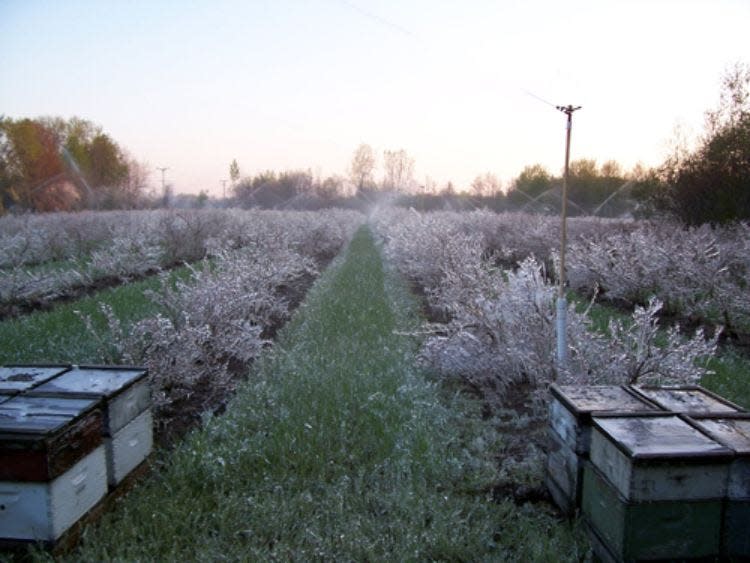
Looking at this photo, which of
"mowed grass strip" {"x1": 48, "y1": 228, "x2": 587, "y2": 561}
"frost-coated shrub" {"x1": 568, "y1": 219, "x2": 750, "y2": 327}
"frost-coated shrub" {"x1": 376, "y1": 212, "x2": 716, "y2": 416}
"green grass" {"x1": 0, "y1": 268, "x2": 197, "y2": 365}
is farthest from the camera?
"frost-coated shrub" {"x1": 568, "y1": 219, "x2": 750, "y2": 327}

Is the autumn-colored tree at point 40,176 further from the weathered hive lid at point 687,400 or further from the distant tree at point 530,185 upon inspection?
the weathered hive lid at point 687,400

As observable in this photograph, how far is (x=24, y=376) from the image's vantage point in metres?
3.69

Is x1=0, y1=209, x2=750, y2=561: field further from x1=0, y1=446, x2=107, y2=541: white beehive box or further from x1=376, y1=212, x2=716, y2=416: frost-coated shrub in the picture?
x1=0, y1=446, x2=107, y2=541: white beehive box

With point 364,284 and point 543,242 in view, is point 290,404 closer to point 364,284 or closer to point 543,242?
point 364,284

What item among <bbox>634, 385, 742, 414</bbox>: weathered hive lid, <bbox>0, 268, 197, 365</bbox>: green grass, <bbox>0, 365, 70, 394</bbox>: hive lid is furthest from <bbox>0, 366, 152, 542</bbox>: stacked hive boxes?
<bbox>634, 385, 742, 414</bbox>: weathered hive lid

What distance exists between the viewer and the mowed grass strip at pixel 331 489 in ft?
10.2

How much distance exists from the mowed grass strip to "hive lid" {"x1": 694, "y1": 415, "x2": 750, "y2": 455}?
34.7 inches

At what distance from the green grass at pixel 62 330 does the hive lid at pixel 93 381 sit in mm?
1941

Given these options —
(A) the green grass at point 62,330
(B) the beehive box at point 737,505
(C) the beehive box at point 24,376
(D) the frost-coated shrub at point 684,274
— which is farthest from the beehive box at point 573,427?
(D) the frost-coated shrub at point 684,274

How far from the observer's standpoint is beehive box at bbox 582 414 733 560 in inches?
105

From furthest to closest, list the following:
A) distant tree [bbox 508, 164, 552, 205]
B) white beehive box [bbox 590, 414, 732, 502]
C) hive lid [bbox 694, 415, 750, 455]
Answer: distant tree [bbox 508, 164, 552, 205] < hive lid [bbox 694, 415, 750, 455] < white beehive box [bbox 590, 414, 732, 502]

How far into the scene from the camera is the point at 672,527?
2727 millimetres

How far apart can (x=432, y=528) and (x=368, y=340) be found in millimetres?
4547

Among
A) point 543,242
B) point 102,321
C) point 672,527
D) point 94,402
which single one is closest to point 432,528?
point 672,527
